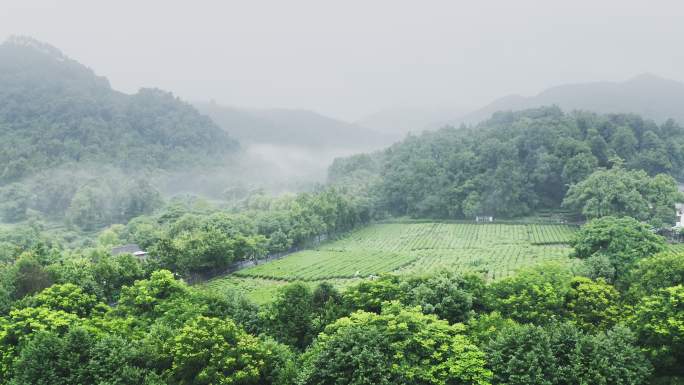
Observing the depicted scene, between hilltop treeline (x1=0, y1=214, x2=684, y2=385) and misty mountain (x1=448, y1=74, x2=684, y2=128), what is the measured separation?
381 feet

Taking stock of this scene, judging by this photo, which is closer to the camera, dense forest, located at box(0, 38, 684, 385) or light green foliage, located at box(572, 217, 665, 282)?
dense forest, located at box(0, 38, 684, 385)

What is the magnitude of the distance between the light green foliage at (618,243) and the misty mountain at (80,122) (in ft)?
347

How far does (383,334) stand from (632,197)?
50.5 meters

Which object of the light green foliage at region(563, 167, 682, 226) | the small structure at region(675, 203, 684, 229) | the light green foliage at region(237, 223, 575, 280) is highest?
the light green foliage at region(563, 167, 682, 226)

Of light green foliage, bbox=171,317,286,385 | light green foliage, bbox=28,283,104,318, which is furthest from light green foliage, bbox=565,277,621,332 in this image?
light green foliage, bbox=28,283,104,318

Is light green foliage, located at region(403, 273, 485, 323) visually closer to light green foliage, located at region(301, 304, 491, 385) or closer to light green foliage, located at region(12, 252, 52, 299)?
light green foliage, located at region(301, 304, 491, 385)

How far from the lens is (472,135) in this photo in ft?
351

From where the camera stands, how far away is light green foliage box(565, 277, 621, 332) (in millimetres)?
25172

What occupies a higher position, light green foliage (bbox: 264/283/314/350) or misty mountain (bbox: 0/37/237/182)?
misty mountain (bbox: 0/37/237/182)

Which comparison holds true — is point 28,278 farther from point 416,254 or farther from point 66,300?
point 416,254

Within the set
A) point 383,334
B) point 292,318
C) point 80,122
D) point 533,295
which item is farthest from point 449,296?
point 80,122

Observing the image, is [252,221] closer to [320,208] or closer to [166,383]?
[320,208]

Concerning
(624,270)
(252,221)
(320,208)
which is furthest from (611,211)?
(252,221)

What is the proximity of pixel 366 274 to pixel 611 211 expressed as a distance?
3401cm
